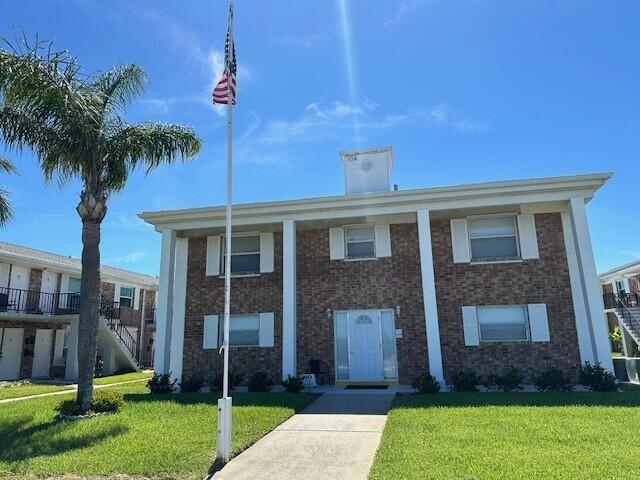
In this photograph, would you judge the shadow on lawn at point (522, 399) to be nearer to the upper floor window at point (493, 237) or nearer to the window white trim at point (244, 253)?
the upper floor window at point (493, 237)

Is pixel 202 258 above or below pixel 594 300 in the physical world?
above

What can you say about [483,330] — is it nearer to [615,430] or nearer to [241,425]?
[615,430]

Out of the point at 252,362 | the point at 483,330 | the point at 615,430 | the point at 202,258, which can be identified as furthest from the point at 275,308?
the point at 615,430

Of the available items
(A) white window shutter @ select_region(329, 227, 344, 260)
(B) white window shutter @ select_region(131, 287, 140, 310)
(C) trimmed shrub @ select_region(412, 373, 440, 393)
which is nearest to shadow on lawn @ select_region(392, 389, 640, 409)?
(C) trimmed shrub @ select_region(412, 373, 440, 393)

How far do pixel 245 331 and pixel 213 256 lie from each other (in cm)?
280

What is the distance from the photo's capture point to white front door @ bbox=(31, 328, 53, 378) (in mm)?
21656

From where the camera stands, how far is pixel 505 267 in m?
13.9

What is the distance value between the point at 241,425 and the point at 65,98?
6940 mm

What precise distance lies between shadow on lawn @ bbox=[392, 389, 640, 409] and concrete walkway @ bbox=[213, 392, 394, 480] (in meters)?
0.85

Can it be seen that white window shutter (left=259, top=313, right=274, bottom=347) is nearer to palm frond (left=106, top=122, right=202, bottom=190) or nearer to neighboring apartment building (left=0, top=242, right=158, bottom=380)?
palm frond (left=106, top=122, right=202, bottom=190)

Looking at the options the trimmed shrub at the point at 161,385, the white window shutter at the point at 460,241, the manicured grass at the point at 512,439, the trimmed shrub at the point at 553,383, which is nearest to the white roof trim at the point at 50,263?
the trimmed shrub at the point at 161,385

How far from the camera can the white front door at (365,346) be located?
14.2 m

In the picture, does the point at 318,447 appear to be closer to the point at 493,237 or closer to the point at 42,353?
the point at 493,237

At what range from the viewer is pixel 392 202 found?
13773mm
